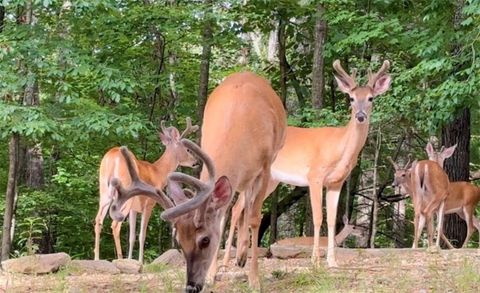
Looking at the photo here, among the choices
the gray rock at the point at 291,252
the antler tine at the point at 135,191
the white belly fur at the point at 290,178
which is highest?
the white belly fur at the point at 290,178

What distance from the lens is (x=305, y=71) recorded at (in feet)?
50.1

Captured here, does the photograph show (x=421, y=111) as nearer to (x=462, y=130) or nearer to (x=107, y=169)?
(x=462, y=130)

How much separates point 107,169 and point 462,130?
6.58 m

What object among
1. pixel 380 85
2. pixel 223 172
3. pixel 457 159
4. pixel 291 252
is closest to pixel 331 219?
pixel 291 252

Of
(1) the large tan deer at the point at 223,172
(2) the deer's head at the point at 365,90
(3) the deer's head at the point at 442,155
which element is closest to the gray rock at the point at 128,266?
(1) the large tan deer at the point at 223,172

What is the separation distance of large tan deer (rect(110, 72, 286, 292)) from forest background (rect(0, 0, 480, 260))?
3.16 metres

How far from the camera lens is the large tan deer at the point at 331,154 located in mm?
7633

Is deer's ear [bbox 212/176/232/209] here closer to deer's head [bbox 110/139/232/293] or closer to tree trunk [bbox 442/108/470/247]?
deer's head [bbox 110/139/232/293]

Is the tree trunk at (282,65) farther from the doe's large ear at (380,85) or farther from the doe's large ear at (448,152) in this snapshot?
the doe's large ear at (380,85)

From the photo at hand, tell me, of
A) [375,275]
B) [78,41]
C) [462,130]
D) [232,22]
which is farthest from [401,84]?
[375,275]

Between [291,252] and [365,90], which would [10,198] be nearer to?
[291,252]

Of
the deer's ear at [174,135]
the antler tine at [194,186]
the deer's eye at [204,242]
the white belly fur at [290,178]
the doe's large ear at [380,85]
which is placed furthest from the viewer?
the deer's ear at [174,135]

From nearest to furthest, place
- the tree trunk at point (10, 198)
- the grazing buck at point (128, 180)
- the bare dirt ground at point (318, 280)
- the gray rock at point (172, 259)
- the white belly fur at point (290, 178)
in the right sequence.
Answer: the bare dirt ground at point (318, 280)
the white belly fur at point (290, 178)
the gray rock at point (172, 259)
the grazing buck at point (128, 180)
the tree trunk at point (10, 198)

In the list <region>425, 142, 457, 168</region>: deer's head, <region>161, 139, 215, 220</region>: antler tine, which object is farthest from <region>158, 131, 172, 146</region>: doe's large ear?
<region>161, 139, 215, 220</region>: antler tine
